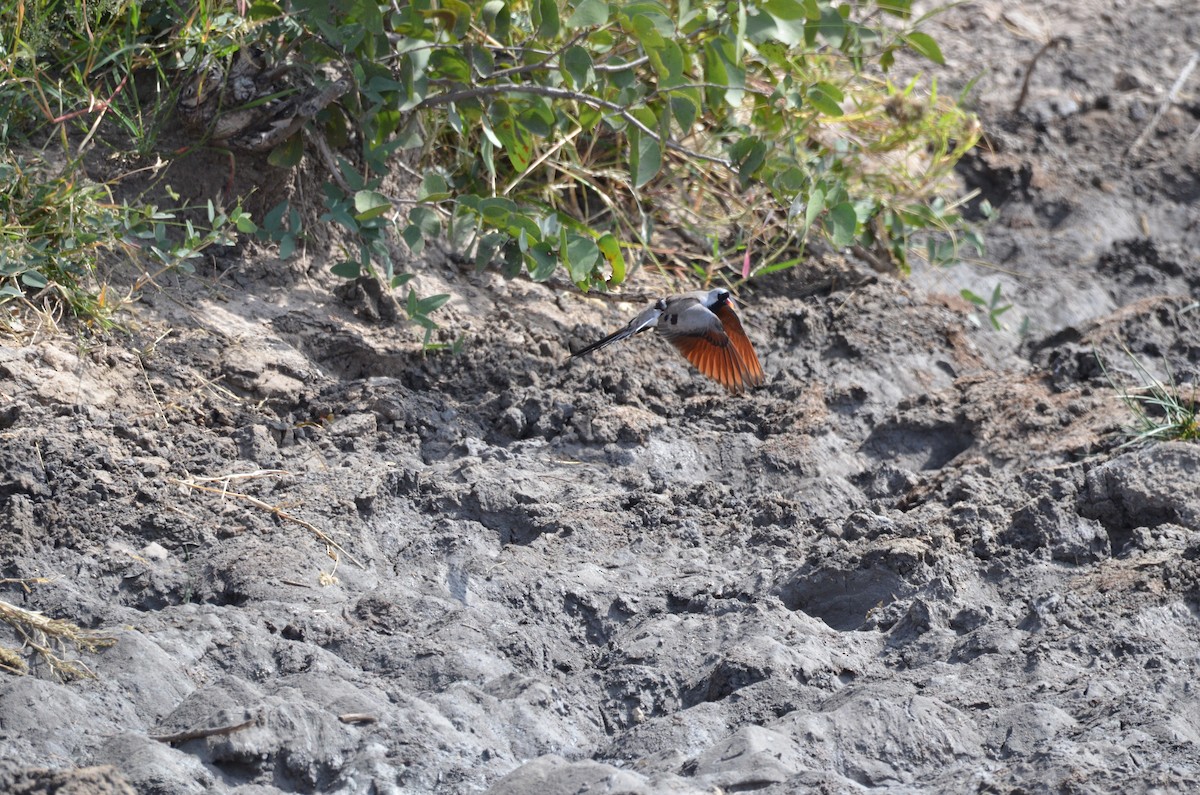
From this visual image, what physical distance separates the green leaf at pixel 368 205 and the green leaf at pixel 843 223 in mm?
1386

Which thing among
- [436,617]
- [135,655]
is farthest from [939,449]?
[135,655]

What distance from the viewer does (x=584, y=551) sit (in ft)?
9.79

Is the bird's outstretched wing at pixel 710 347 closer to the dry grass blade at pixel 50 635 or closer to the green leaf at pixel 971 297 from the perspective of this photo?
the green leaf at pixel 971 297

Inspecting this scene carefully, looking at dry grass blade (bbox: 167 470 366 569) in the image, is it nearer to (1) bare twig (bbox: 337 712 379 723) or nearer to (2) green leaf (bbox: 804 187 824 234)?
(1) bare twig (bbox: 337 712 379 723)

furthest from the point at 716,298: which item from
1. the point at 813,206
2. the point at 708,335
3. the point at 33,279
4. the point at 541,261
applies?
the point at 33,279

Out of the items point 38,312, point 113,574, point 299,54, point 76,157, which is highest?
point 299,54

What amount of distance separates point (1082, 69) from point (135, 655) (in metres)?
5.57

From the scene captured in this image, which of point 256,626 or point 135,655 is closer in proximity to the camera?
point 135,655

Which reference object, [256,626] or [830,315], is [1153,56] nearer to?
[830,315]

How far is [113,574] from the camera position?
2592 millimetres

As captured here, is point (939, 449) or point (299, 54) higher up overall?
point (299, 54)

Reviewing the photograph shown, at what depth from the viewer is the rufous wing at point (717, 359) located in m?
3.70

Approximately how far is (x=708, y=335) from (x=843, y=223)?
63 cm

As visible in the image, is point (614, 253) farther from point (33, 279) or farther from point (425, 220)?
point (33, 279)
